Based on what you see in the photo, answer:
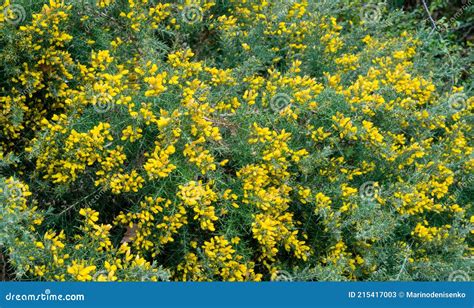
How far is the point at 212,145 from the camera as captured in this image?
3758mm

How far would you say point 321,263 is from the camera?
3930 millimetres

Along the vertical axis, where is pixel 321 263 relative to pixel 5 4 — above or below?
below

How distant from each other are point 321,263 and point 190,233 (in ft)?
2.58

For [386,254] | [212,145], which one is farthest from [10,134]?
[386,254]

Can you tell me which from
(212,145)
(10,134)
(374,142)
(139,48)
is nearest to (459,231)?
(374,142)

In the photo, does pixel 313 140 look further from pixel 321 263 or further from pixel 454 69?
pixel 454 69

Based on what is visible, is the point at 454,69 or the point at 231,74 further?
the point at 454,69

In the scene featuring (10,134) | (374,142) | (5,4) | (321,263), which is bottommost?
(321,263)

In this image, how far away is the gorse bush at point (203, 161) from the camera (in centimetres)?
352

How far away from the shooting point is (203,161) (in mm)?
3568

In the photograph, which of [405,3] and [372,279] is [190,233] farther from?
[405,3]

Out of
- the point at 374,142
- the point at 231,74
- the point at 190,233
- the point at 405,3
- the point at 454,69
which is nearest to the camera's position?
→ the point at 190,233

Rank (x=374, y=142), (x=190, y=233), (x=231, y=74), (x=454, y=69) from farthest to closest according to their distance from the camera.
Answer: (x=454, y=69)
(x=231, y=74)
(x=374, y=142)
(x=190, y=233)

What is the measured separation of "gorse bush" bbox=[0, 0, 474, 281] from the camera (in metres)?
3.52
